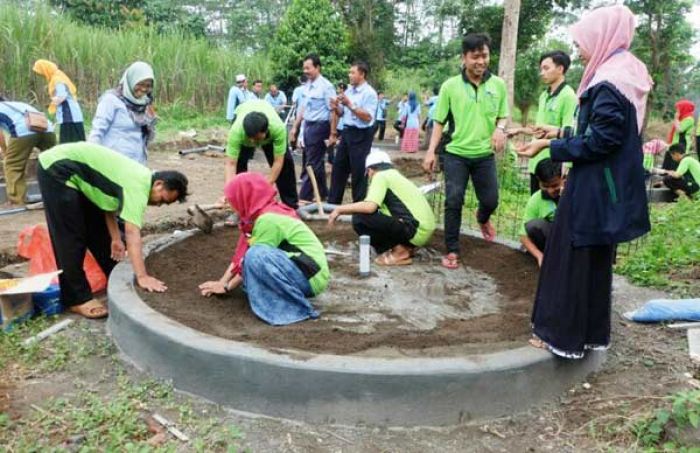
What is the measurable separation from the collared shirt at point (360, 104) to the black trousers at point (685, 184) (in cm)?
556

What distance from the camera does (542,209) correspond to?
4.69m

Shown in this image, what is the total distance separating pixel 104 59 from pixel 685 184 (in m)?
11.7

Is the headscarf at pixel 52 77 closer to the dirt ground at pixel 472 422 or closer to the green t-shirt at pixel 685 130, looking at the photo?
the dirt ground at pixel 472 422

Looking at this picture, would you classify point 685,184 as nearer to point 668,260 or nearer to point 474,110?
point 668,260

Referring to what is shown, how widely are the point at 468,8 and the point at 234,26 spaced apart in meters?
19.1

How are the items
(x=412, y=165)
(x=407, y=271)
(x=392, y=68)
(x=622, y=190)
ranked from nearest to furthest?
1. (x=622, y=190)
2. (x=407, y=271)
3. (x=412, y=165)
4. (x=392, y=68)

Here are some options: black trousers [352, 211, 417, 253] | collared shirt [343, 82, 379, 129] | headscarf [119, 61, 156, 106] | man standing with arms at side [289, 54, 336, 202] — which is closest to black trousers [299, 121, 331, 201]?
man standing with arms at side [289, 54, 336, 202]

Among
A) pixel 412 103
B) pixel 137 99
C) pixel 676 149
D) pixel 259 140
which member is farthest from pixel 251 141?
pixel 412 103

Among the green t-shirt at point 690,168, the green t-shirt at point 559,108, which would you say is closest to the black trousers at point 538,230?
the green t-shirt at point 559,108

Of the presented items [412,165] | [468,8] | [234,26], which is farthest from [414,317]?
[234,26]

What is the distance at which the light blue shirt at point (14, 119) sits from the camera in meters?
6.85

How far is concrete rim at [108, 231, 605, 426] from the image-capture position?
9.48 feet

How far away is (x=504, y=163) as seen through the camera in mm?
9930

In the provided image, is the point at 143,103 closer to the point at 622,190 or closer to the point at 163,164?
the point at 622,190
